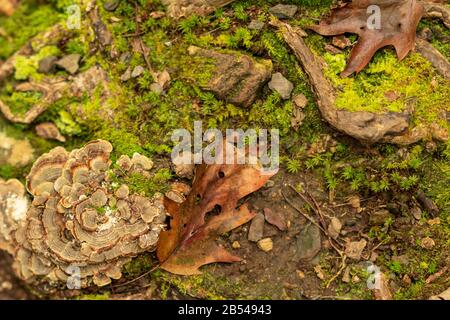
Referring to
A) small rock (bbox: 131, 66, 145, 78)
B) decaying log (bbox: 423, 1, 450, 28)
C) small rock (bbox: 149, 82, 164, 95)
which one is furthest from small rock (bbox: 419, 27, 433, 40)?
small rock (bbox: 131, 66, 145, 78)

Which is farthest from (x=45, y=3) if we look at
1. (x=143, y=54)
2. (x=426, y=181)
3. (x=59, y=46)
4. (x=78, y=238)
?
(x=426, y=181)

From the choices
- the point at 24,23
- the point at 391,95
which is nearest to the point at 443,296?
the point at 391,95

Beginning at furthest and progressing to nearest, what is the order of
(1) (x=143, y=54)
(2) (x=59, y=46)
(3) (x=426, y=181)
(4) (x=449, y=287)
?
→ (2) (x=59, y=46)
(1) (x=143, y=54)
(3) (x=426, y=181)
(4) (x=449, y=287)

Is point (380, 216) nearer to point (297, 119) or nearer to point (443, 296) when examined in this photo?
point (443, 296)

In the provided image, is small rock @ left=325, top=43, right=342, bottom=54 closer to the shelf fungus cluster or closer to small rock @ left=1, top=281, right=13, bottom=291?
the shelf fungus cluster

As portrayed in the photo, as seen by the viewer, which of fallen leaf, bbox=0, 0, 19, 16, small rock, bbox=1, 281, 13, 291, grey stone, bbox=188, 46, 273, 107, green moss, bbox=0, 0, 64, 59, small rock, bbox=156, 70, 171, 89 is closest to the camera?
grey stone, bbox=188, 46, 273, 107

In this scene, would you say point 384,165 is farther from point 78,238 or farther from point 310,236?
point 78,238

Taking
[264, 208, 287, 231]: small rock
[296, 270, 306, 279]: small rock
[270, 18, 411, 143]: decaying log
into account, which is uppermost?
[270, 18, 411, 143]: decaying log
